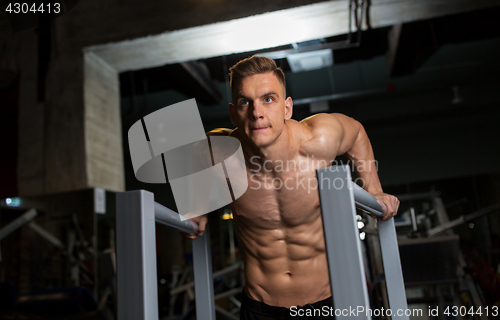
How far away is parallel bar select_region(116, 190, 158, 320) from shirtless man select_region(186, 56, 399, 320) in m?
0.70

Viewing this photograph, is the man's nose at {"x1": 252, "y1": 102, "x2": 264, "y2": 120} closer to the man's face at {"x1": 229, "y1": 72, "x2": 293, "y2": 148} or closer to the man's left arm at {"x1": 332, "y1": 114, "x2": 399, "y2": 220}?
the man's face at {"x1": 229, "y1": 72, "x2": 293, "y2": 148}

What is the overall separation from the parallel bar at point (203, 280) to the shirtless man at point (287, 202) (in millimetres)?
162

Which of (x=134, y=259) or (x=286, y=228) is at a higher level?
(x=286, y=228)

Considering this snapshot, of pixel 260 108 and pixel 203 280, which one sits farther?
pixel 203 280

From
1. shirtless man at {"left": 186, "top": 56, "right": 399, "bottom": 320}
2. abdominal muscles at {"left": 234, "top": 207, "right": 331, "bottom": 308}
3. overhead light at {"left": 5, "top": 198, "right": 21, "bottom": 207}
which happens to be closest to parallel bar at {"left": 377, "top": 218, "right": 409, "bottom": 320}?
shirtless man at {"left": 186, "top": 56, "right": 399, "bottom": 320}

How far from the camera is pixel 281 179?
143cm

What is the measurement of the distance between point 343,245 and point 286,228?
86cm

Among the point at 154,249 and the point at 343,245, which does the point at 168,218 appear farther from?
Answer: the point at 343,245

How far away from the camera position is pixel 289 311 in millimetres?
1484

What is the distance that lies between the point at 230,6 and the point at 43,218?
2.48 m

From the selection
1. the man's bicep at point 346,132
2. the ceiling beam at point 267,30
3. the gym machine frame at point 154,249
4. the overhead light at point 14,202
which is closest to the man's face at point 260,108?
the man's bicep at point 346,132

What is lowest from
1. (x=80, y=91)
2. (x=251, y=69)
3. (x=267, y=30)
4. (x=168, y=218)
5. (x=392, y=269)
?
(x=392, y=269)

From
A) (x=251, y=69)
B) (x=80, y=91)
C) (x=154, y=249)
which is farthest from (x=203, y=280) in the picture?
(x=80, y=91)

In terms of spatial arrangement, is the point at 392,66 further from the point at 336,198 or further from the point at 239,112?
the point at 336,198
